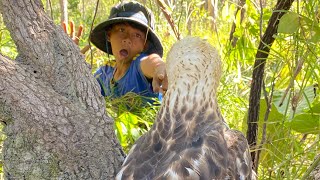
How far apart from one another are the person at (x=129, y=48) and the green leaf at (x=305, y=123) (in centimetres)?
82

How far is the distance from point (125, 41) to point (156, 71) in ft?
1.64

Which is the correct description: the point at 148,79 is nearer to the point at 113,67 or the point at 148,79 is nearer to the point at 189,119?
the point at 113,67

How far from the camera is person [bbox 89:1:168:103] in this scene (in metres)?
2.27

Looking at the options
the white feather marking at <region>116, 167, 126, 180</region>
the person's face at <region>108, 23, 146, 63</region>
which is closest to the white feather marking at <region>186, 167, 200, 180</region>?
the white feather marking at <region>116, 167, 126, 180</region>

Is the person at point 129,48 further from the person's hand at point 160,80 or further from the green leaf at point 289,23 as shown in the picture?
the green leaf at point 289,23

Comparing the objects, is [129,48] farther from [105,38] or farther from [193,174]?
[193,174]

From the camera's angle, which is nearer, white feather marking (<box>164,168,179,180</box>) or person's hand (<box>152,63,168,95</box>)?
white feather marking (<box>164,168,179,180</box>)

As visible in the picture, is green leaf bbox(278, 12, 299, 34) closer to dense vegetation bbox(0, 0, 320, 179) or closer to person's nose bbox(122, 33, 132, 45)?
dense vegetation bbox(0, 0, 320, 179)

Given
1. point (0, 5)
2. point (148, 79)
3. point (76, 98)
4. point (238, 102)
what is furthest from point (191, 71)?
point (148, 79)

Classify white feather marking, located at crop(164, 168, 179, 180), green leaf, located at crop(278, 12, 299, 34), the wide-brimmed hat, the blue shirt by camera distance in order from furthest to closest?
1. the wide-brimmed hat
2. the blue shirt
3. green leaf, located at crop(278, 12, 299, 34)
4. white feather marking, located at crop(164, 168, 179, 180)

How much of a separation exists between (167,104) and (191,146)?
0.40 ft

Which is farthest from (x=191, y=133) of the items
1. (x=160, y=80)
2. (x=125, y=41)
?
(x=125, y=41)

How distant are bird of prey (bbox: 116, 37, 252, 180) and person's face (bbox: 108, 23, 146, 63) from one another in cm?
133

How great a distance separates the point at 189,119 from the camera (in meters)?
1.12
